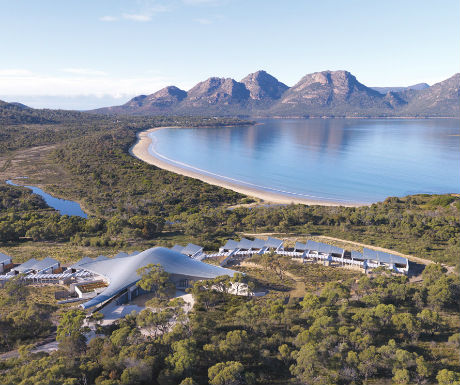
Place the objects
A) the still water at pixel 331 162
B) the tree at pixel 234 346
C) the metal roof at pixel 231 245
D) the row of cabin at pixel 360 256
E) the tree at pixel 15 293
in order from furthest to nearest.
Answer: the still water at pixel 331 162 → the metal roof at pixel 231 245 → the row of cabin at pixel 360 256 → the tree at pixel 15 293 → the tree at pixel 234 346

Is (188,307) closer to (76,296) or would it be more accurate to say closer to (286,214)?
(76,296)

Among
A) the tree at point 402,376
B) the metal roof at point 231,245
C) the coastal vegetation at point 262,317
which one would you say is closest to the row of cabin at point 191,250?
the metal roof at point 231,245

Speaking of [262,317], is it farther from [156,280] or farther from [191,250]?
[191,250]

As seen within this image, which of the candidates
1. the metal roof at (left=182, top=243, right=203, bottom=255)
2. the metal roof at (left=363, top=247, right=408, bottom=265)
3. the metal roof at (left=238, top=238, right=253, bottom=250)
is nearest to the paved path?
the metal roof at (left=238, top=238, right=253, bottom=250)

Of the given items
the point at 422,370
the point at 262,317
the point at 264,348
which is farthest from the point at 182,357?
the point at 422,370

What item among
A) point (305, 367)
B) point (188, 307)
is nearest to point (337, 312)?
point (305, 367)

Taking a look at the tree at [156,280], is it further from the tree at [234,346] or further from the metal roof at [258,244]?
the metal roof at [258,244]
